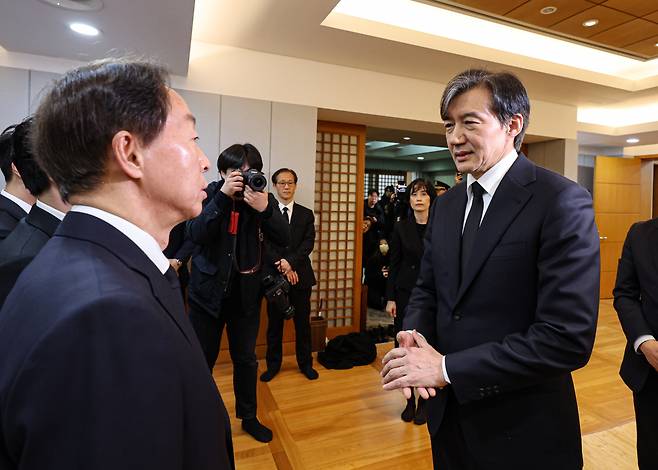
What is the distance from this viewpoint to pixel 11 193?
61.9 inches

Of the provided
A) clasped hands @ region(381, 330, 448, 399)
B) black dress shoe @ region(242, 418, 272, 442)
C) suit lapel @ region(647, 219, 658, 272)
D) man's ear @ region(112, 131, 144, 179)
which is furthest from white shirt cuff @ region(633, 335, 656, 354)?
black dress shoe @ region(242, 418, 272, 442)

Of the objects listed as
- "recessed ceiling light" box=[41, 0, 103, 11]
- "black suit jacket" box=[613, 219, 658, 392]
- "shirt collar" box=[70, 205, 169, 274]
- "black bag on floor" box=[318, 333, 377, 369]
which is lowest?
"black bag on floor" box=[318, 333, 377, 369]

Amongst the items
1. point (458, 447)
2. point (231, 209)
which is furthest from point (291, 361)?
point (458, 447)

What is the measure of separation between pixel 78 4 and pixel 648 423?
10.1ft

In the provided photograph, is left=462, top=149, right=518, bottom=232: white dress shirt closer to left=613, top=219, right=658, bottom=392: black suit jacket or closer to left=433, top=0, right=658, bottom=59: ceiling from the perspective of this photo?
left=613, top=219, right=658, bottom=392: black suit jacket

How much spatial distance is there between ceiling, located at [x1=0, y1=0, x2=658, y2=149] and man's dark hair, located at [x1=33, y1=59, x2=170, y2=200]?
142 cm

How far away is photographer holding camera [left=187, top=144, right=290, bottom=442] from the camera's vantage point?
189cm

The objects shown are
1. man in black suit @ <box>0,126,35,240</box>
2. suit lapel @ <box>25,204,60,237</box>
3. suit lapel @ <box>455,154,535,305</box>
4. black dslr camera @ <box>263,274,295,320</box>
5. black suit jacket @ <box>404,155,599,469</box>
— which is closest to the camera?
black suit jacket @ <box>404,155,599,469</box>

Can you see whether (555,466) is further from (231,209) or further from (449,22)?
(449,22)

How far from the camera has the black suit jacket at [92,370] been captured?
1.44 ft

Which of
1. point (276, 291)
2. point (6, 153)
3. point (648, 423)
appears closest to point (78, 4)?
point (6, 153)

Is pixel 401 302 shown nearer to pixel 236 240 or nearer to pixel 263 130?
pixel 236 240

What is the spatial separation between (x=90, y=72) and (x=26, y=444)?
1.72ft

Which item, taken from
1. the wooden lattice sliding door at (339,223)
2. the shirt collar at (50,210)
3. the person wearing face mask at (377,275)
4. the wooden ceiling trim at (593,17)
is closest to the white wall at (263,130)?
the wooden lattice sliding door at (339,223)
